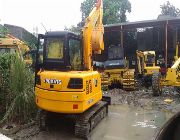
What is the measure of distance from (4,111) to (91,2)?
22.5m

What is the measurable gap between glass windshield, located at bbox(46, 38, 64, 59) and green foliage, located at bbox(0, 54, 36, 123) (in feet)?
4.73

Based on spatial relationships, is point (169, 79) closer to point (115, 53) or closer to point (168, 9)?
point (115, 53)

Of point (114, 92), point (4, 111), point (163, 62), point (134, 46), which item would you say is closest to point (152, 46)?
point (134, 46)

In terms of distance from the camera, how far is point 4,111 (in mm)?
8750

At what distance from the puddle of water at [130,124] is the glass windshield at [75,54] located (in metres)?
1.65

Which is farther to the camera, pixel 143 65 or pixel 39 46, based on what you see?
pixel 143 65

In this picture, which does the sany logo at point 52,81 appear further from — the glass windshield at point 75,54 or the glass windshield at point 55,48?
the glass windshield at point 75,54

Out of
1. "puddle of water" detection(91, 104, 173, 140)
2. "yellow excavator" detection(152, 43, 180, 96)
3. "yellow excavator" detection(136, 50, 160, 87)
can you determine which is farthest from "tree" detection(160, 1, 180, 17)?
"puddle of water" detection(91, 104, 173, 140)

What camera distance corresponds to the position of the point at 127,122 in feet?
28.3

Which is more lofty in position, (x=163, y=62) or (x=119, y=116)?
(x=163, y=62)

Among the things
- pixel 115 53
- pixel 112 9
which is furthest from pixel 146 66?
pixel 112 9

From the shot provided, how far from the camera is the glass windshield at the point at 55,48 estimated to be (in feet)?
24.2

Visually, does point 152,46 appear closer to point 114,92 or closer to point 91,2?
point 91,2

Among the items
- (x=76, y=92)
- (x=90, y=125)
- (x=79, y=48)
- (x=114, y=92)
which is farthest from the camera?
(x=114, y=92)
